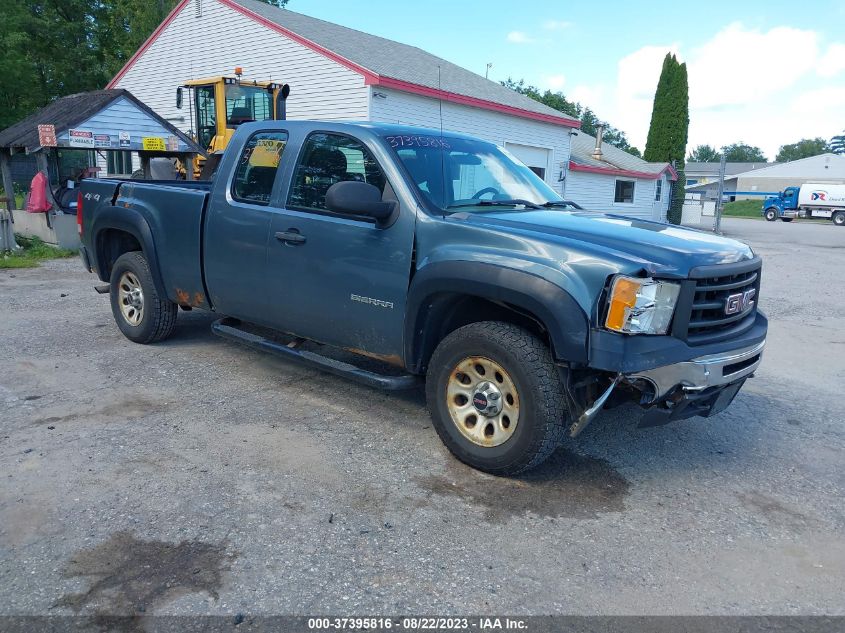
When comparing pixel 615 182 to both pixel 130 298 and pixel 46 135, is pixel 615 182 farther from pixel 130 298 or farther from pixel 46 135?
pixel 130 298

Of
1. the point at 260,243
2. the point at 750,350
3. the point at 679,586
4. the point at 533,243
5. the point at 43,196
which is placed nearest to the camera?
the point at 679,586

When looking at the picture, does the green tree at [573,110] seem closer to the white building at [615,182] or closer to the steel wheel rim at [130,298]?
the white building at [615,182]

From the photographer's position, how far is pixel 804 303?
33.7 feet

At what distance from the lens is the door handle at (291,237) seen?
4.68m

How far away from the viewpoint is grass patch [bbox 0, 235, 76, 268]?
12.0 m

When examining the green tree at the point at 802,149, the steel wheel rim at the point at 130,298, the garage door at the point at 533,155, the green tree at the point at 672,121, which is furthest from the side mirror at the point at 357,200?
the green tree at the point at 802,149

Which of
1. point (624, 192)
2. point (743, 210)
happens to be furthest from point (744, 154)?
point (624, 192)

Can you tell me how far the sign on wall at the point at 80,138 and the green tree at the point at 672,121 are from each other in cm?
3049

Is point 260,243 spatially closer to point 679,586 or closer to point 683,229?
point 683,229

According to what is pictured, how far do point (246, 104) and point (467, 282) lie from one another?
1376 cm

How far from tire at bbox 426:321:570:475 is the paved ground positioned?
0.21 m

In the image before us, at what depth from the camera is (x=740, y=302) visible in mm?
3996

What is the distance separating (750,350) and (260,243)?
3303 mm

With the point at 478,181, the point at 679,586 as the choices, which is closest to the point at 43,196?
the point at 478,181
